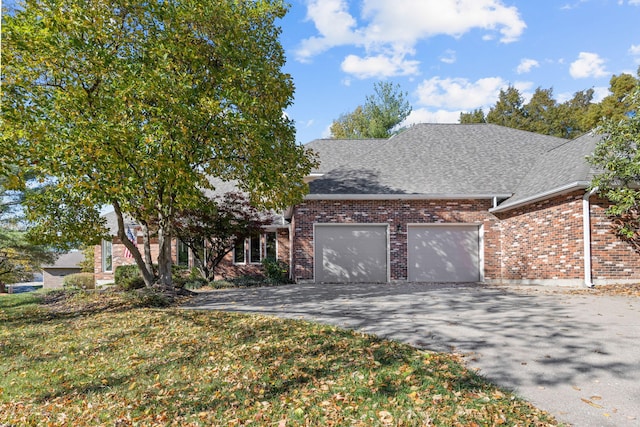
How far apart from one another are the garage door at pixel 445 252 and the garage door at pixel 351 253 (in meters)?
1.17

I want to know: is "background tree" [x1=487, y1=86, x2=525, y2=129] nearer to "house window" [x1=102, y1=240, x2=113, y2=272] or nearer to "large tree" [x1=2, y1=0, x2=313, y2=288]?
"large tree" [x1=2, y1=0, x2=313, y2=288]

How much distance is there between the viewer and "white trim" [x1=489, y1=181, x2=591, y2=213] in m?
10.9

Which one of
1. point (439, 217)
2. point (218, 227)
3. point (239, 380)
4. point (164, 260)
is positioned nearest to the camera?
point (239, 380)

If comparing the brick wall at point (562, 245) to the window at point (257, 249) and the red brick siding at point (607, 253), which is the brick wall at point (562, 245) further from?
the window at point (257, 249)

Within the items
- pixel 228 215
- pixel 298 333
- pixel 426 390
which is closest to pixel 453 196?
pixel 228 215

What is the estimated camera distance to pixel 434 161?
659 inches

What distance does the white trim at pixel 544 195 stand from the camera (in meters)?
10.9

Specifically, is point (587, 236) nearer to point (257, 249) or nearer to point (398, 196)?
point (398, 196)

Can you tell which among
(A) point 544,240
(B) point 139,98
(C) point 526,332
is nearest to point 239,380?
(C) point 526,332

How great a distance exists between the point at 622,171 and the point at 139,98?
11749mm

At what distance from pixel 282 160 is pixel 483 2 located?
6877 mm

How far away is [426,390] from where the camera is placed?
4.16 meters

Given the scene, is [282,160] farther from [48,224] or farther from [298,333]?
[48,224]

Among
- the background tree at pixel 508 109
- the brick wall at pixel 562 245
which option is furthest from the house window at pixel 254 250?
the background tree at pixel 508 109
